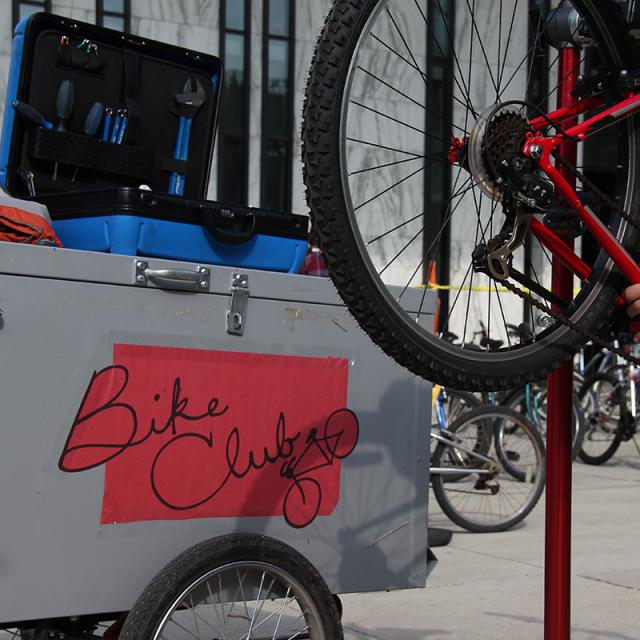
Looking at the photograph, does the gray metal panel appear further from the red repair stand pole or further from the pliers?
the pliers

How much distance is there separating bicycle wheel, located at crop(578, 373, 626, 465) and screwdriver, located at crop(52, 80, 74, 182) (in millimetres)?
7773

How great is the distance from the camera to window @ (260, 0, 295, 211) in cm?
2125

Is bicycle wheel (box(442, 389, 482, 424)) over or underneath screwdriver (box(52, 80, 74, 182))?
underneath

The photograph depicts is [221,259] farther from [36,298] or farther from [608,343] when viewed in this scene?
[608,343]

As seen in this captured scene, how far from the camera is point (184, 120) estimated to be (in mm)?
3951

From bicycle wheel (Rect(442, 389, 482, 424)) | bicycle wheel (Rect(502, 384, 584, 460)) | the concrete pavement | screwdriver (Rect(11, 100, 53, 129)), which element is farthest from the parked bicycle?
screwdriver (Rect(11, 100, 53, 129))

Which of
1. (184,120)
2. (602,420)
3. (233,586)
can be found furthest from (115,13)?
(233,586)

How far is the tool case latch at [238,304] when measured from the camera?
9.75ft

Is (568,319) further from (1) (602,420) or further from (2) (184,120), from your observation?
(1) (602,420)

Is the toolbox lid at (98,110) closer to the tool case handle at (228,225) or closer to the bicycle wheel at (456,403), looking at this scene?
the tool case handle at (228,225)

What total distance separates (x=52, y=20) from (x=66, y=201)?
→ 0.76 m

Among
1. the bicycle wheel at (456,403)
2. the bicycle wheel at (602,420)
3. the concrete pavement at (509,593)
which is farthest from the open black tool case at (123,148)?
the bicycle wheel at (602,420)

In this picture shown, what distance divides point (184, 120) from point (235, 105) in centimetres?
1763

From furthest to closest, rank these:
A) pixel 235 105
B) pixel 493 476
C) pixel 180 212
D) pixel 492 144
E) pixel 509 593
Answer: pixel 235 105, pixel 493 476, pixel 509 593, pixel 180 212, pixel 492 144
